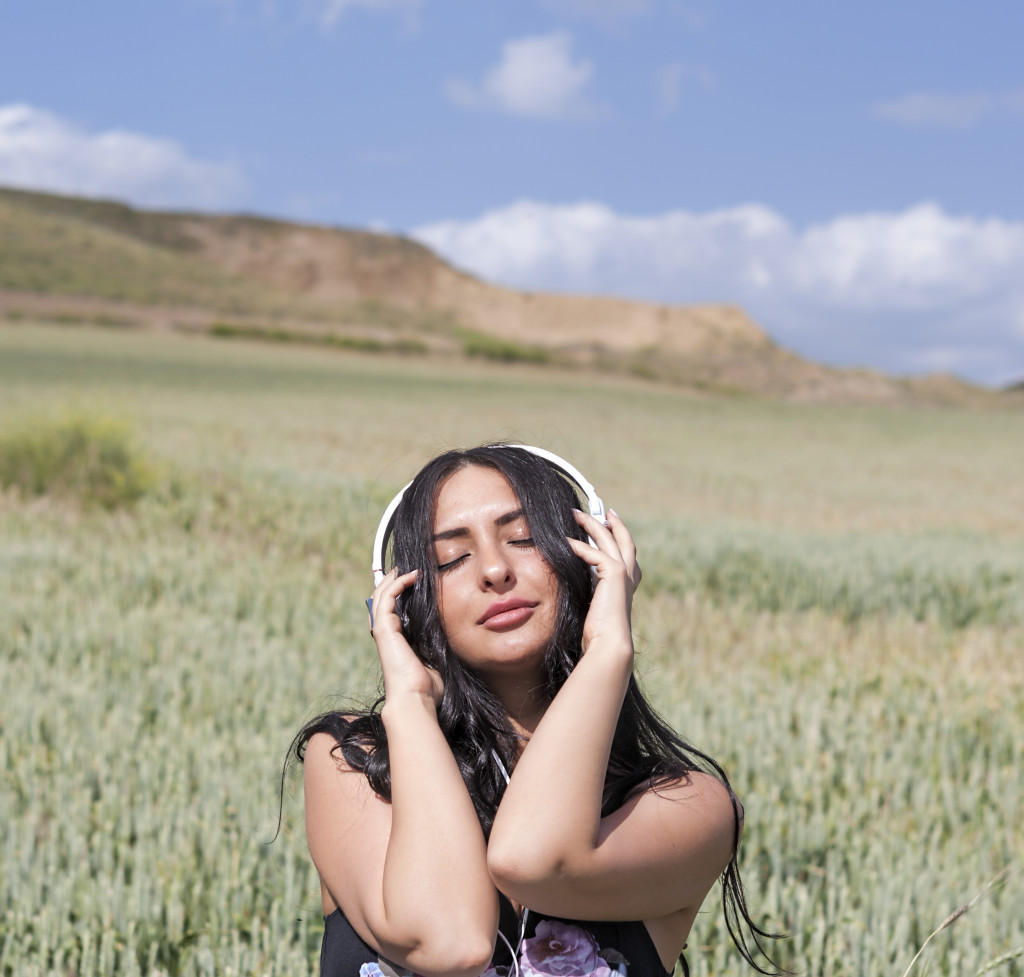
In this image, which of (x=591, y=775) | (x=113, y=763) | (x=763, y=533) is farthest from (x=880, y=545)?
(x=591, y=775)

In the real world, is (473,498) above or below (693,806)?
above

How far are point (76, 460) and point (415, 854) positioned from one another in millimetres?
10603

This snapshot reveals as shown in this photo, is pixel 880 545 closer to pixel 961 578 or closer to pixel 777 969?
pixel 961 578

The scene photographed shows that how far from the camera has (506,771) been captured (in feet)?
6.05

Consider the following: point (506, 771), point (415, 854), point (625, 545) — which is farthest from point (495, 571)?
point (415, 854)

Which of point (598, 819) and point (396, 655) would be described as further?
point (396, 655)

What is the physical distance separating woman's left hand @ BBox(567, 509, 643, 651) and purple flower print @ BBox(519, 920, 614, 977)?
45cm

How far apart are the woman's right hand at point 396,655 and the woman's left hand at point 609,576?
273mm

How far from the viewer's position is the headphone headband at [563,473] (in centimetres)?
187

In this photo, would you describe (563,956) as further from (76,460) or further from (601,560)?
(76,460)

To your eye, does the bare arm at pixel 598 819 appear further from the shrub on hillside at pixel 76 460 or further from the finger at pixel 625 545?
the shrub on hillside at pixel 76 460

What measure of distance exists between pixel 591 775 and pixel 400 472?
1501 cm

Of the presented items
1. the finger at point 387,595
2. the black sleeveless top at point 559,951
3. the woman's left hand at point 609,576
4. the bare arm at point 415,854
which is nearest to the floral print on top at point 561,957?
the black sleeveless top at point 559,951

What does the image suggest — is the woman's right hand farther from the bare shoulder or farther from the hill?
the hill
